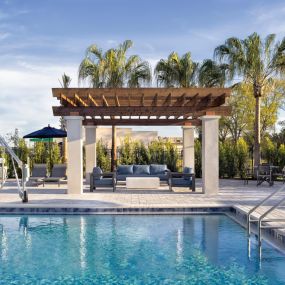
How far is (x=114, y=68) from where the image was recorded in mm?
23531

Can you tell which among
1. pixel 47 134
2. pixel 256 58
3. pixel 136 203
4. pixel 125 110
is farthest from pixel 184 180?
pixel 256 58

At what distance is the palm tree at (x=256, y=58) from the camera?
65.8 ft

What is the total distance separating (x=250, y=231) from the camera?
30.3ft

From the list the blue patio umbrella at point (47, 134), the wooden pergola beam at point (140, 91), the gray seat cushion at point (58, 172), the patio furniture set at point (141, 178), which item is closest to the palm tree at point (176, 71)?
the blue patio umbrella at point (47, 134)

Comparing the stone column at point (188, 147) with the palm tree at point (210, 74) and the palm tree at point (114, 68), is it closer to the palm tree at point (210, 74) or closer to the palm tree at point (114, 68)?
the palm tree at point (210, 74)

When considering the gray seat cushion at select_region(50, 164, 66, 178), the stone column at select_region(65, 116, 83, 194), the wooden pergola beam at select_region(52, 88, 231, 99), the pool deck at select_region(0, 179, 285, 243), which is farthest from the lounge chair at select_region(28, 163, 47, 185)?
the wooden pergola beam at select_region(52, 88, 231, 99)

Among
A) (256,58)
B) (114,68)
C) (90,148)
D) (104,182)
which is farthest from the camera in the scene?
(114,68)

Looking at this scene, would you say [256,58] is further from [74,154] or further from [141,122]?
[74,154]

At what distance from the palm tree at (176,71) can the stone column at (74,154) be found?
11.7 meters

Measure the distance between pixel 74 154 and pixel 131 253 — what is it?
24.0 feet

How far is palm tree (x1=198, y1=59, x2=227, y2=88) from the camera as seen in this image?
23.6m

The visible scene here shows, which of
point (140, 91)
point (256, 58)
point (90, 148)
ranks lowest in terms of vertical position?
point (90, 148)

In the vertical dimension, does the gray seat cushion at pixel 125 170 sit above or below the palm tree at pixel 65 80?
below

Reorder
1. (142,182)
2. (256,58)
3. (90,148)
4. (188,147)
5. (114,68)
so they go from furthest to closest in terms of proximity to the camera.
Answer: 1. (114,68)
2. (256,58)
3. (188,147)
4. (90,148)
5. (142,182)
